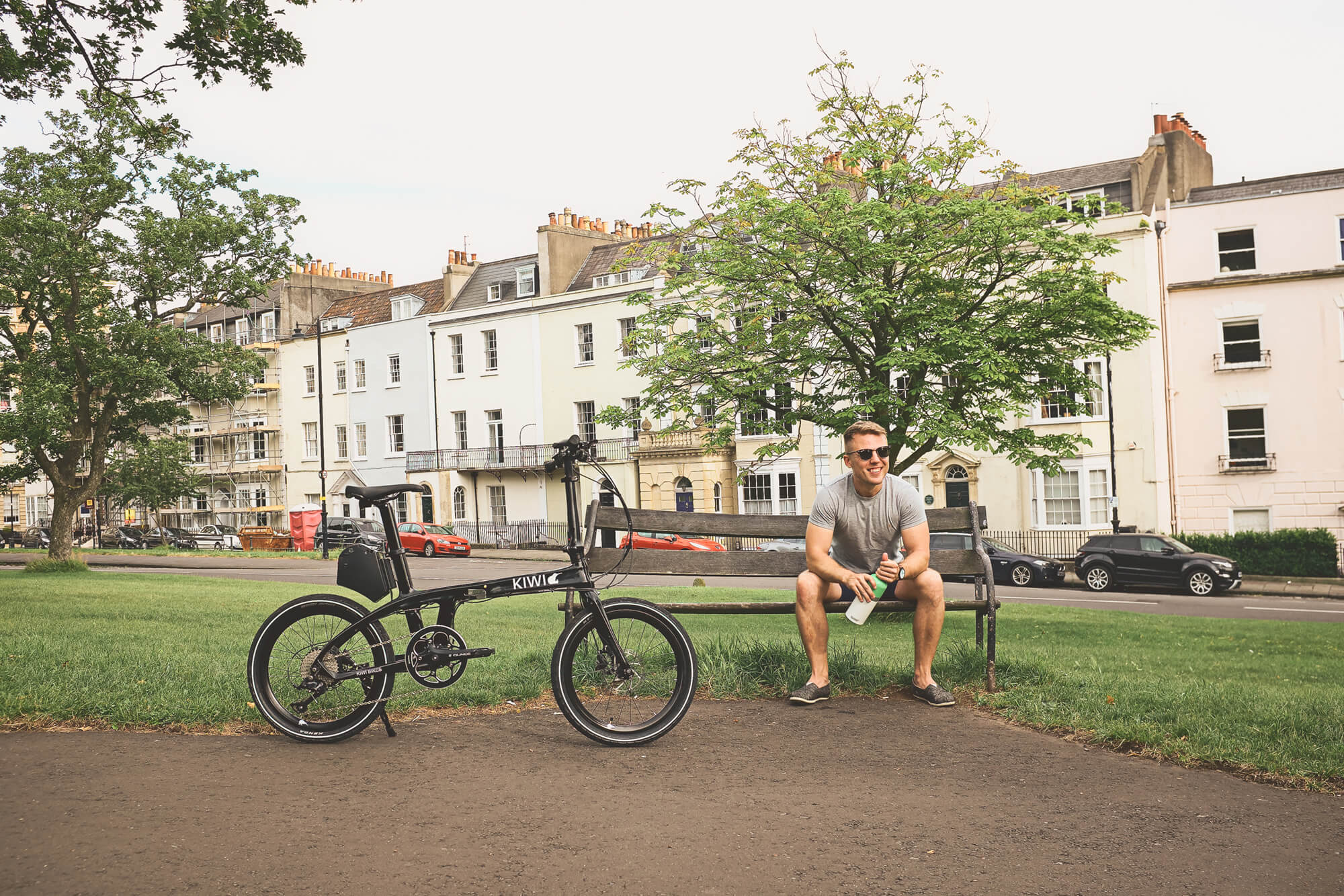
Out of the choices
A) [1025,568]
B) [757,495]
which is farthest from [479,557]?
[1025,568]

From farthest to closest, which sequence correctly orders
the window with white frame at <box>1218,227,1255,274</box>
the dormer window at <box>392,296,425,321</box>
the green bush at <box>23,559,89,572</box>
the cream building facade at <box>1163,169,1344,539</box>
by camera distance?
the dormer window at <box>392,296,425,321</box> < the window with white frame at <box>1218,227,1255,274</box> < the cream building facade at <box>1163,169,1344,539</box> < the green bush at <box>23,559,89,572</box>

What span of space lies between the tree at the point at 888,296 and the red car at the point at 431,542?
2882cm

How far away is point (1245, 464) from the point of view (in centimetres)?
3834

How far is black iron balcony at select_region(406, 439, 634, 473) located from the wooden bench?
42270 mm

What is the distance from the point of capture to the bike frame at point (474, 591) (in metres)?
5.85

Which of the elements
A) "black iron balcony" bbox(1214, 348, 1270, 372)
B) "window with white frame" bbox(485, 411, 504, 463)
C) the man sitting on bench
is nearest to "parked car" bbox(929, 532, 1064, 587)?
"black iron balcony" bbox(1214, 348, 1270, 372)

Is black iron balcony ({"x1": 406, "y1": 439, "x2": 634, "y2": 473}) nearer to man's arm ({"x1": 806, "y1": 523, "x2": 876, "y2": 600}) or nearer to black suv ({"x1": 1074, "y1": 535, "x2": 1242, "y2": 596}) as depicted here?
black suv ({"x1": 1074, "y1": 535, "x2": 1242, "y2": 596})

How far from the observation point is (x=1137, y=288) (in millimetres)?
38062

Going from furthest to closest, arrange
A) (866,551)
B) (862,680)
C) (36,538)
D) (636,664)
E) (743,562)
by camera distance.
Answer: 1. (36,538)
2. (743,562)
3. (862,680)
4. (866,551)
5. (636,664)

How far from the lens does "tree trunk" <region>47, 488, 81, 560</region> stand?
30.1m

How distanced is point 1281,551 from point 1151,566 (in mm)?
6904

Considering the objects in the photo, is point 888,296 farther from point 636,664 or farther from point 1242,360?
point 1242,360

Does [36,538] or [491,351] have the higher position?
[491,351]

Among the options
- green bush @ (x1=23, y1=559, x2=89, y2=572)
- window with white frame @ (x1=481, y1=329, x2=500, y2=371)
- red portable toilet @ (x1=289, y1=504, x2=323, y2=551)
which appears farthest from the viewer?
window with white frame @ (x1=481, y1=329, x2=500, y2=371)
